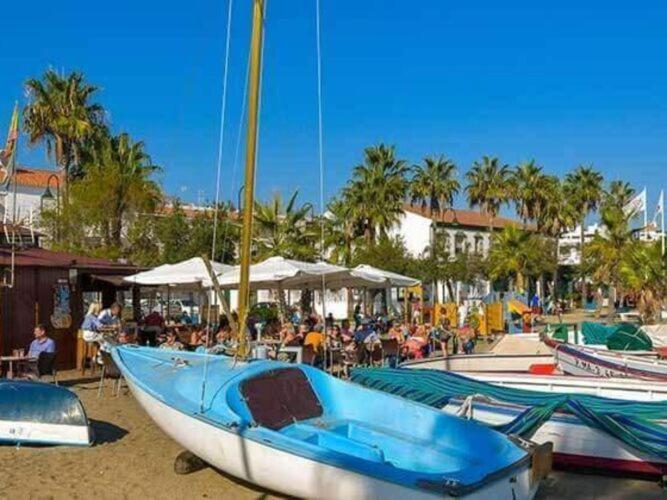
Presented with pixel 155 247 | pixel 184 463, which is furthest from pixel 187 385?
pixel 155 247

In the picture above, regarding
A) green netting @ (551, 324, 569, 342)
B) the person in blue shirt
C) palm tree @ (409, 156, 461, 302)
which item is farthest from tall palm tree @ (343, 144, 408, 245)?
the person in blue shirt

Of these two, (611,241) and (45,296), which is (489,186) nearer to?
(611,241)

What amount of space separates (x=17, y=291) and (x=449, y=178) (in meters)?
47.7

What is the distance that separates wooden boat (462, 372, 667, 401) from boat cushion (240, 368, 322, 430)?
3.55 meters

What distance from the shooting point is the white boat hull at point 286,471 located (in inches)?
242

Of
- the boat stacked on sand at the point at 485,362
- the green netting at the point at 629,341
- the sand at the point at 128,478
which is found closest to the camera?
the sand at the point at 128,478

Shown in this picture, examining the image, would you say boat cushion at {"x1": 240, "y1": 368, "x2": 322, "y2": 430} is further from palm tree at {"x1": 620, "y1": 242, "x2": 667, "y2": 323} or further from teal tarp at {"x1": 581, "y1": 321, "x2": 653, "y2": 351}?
palm tree at {"x1": 620, "y1": 242, "x2": 667, "y2": 323}

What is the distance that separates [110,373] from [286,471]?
7471mm

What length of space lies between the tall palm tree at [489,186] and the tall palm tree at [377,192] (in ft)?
38.6

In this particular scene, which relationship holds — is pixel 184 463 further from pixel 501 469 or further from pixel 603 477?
pixel 603 477

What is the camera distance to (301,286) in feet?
66.1

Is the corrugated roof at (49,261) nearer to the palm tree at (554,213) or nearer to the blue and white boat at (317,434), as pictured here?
the blue and white boat at (317,434)

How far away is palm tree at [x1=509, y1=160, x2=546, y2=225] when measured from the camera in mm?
61531

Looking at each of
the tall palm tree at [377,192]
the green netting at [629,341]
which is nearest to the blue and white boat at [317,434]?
the green netting at [629,341]
